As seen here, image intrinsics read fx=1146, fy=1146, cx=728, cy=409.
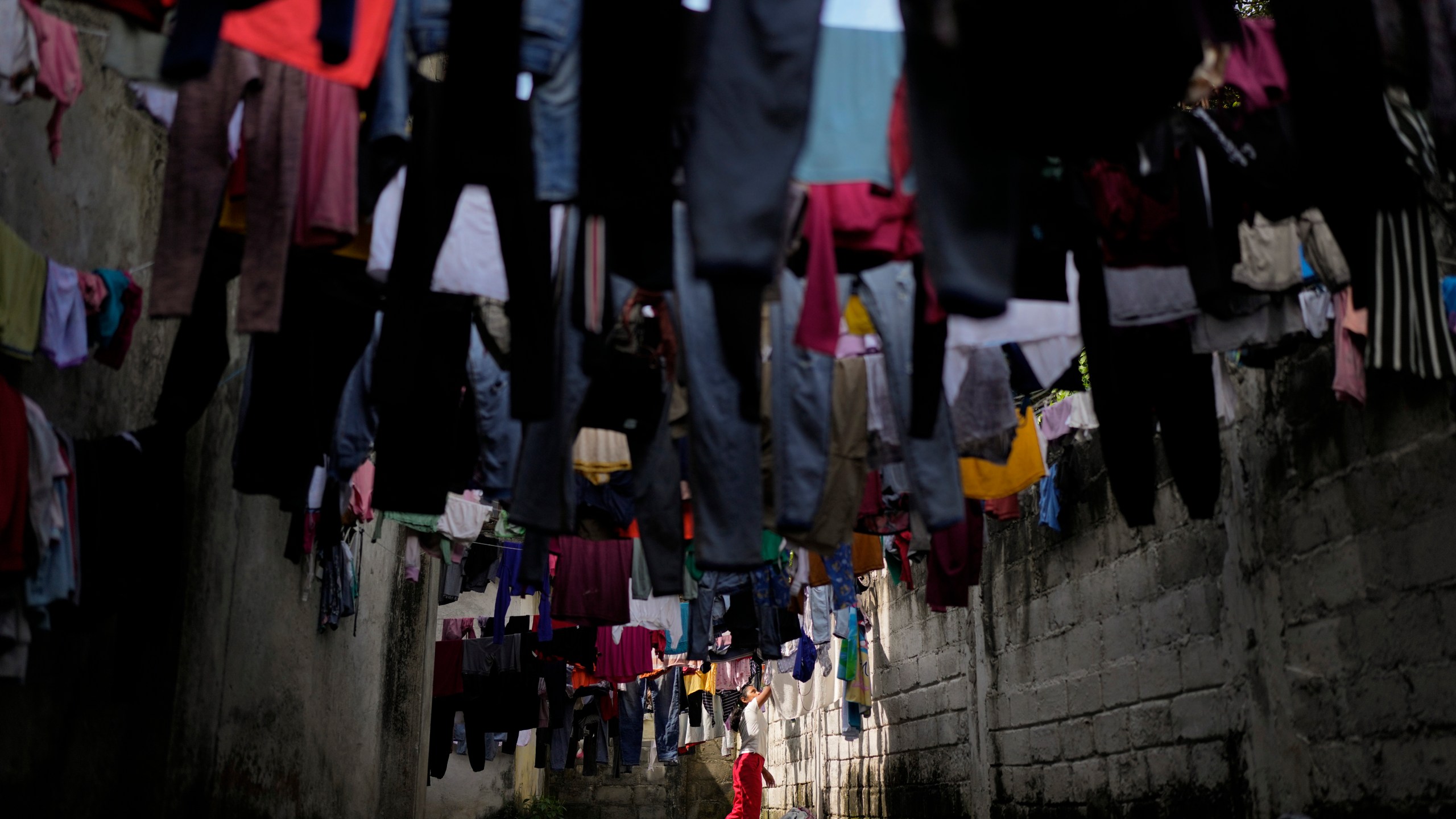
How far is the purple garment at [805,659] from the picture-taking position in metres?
10.4

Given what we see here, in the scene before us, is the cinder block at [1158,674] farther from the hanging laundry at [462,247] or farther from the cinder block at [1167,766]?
the hanging laundry at [462,247]

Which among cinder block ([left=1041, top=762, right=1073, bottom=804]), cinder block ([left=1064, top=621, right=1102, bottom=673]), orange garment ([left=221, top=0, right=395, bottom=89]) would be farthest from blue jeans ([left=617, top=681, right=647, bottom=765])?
orange garment ([left=221, top=0, right=395, bottom=89])

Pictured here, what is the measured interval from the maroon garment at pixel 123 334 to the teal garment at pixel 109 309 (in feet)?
0.13

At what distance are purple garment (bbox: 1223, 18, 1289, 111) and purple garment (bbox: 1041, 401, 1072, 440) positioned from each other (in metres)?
2.65

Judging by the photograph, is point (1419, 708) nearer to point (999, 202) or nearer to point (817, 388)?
point (817, 388)

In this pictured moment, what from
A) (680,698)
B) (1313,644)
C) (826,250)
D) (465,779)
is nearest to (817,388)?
(826,250)

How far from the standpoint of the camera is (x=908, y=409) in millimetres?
4426

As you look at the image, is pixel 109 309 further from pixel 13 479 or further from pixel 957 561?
pixel 957 561

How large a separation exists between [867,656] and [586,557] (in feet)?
13.6

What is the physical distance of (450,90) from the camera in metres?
3.02

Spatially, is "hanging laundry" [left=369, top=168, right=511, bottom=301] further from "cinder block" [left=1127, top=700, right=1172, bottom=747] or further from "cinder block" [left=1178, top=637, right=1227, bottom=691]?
"cinder block" [left=1127, top=700, right=1172, bottom=747]

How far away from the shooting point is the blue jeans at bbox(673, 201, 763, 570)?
416 centimetres

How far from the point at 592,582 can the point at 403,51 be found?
5.09 metres

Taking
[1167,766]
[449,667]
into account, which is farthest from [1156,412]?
[449,667]
